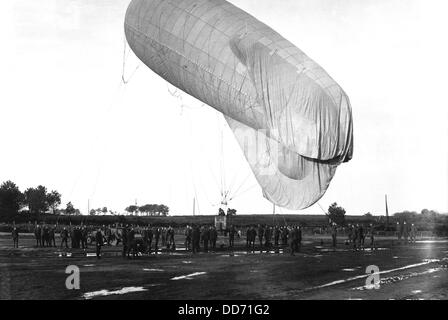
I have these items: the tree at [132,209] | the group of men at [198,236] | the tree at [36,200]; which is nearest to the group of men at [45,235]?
the group of men at [198,236]

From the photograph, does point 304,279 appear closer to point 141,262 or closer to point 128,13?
point 141,262

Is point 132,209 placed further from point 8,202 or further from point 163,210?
point 8,202

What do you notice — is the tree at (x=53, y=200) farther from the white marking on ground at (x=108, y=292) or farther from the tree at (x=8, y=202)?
the white marking on ground at (x=108, y=292)

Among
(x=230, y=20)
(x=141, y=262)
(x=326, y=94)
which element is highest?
(x=230, y=20)

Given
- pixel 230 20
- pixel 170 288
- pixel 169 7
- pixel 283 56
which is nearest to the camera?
pixel 170 288

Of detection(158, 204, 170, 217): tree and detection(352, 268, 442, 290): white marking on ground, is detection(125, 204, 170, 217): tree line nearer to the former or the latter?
detection(158, 204, 170, 217): tree

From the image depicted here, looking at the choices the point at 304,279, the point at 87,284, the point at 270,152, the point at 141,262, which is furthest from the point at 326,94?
the point at 141,262
